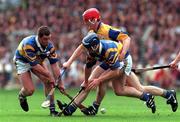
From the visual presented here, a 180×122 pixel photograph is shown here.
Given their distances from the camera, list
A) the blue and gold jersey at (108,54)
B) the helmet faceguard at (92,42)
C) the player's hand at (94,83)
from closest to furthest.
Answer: the helmet faceguard at (92,42), the blue and gold jersey at (108,54), the player's hand at (94,83)

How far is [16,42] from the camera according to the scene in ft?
113

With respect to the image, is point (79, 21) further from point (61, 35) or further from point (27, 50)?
point (27, 50)

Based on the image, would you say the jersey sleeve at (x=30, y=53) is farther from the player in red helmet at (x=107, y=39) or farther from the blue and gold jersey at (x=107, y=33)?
the blue and gold jersey at (x=107, y=33)

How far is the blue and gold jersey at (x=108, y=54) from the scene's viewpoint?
1742cm

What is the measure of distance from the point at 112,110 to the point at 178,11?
49.0ft

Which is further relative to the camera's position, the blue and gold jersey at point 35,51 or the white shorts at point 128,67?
the white shorts at point 128,67

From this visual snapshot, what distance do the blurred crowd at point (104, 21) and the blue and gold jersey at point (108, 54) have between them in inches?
548

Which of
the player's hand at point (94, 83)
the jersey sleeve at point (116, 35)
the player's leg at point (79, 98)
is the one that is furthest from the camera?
the jersey sleeve at point (116, 35)

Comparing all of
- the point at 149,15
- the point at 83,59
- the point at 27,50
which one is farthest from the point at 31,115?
the point at 149,15

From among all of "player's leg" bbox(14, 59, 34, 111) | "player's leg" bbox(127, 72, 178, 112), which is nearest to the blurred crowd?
"player's leg" bbox(127, 72, 178, 112)

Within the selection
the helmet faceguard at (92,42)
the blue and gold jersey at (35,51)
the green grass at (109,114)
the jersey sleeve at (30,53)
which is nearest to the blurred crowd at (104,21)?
the green grass at (109,114)

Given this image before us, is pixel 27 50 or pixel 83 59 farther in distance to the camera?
pixel 83 59

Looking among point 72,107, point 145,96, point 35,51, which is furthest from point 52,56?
point 145,96

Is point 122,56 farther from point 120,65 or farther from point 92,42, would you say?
point 92,42
